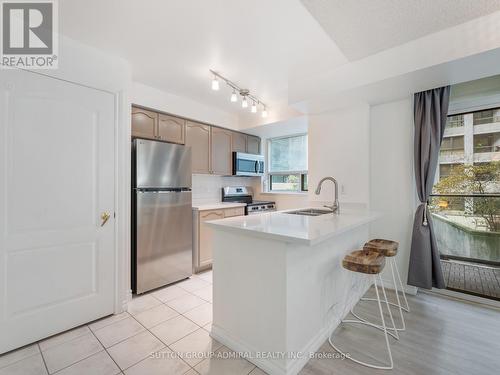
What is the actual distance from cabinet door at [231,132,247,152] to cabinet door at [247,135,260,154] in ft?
0.36

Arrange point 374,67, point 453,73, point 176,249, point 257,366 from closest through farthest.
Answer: point 257,366
point 453,73
point 374,67
point 176,249

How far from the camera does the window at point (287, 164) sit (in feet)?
14.4

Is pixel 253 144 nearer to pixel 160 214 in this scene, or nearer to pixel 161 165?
pixel 161 165

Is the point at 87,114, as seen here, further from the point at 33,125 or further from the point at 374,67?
the point at 374,67

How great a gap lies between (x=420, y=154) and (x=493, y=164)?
2.01ft

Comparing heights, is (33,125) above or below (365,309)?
above

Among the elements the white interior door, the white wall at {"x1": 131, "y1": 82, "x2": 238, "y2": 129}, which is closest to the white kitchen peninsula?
the white interior door

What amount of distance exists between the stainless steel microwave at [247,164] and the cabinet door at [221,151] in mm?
108

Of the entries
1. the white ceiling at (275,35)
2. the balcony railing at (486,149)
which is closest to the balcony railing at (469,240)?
the balcony railing at (486,149)

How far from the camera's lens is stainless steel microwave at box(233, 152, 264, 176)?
407cm

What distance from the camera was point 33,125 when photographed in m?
1.82

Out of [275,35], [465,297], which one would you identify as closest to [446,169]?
[465,297]

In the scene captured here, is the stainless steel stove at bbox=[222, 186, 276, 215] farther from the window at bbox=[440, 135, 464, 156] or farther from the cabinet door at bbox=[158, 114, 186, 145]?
the window at bbox=[440, 135, 464, 156]

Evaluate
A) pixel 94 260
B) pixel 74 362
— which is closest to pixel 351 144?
pixel 94 260
